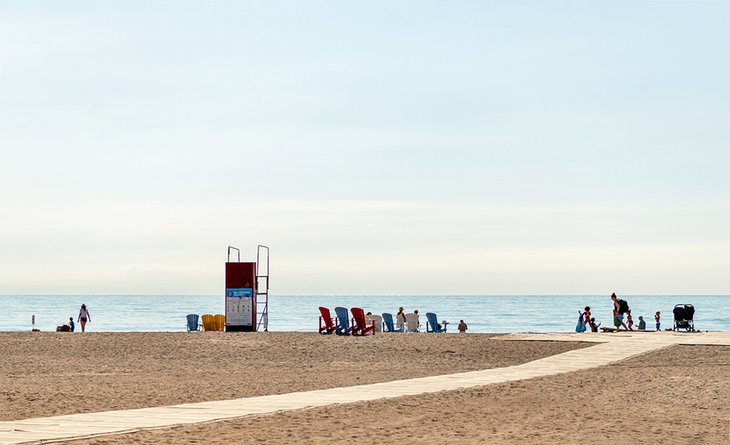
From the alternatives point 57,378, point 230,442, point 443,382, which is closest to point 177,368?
point 57,378

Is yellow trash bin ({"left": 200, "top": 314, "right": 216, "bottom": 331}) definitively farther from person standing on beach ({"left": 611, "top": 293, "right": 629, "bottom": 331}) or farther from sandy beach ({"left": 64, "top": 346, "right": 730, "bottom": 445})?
sandy beach ({"left": 64, "top": 346, "right": 730, "bottom": 445})

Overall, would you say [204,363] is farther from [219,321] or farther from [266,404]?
[219,321]

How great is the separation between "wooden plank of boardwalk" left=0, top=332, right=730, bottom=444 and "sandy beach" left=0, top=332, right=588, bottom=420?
31.5 inches

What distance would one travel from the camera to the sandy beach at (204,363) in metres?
16.2

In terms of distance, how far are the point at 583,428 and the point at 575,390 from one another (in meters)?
4.50

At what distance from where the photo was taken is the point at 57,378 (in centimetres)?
1997

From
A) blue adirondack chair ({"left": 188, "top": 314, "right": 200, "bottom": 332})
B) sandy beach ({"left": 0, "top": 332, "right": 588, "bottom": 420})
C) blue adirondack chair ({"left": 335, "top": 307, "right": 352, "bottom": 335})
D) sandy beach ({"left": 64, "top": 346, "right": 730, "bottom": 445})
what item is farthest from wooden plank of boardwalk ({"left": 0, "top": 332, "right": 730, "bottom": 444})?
blue adirondack chair ({"left": 188, "top": 314, "right": 200, "bottom": 332})

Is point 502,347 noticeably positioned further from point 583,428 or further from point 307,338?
point 583,428

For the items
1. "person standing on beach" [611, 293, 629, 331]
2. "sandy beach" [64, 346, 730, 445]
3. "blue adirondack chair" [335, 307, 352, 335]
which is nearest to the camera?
"sandy beach" [64, 346, 730, 445]

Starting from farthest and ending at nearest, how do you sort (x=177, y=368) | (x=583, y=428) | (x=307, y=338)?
(x=307, y=338) < (x=177, y=368) < (x=583, y=428)

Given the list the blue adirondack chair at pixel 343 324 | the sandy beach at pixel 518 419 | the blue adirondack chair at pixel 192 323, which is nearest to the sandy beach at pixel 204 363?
the blue adirondack chair at pixel 343 324

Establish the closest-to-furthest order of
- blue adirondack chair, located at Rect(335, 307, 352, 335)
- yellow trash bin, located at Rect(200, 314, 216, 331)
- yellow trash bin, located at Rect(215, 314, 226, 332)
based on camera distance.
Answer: blue adirondack chair, located at Rect(335, 307, 352, 335) < yellow trash bin, located at Rect(200, 314, 216, 331) < yellow trash bin, located at Rect(215, 314, 226, 332)

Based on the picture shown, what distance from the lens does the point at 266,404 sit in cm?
1463

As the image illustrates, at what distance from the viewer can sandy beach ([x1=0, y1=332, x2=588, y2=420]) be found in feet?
53.1
